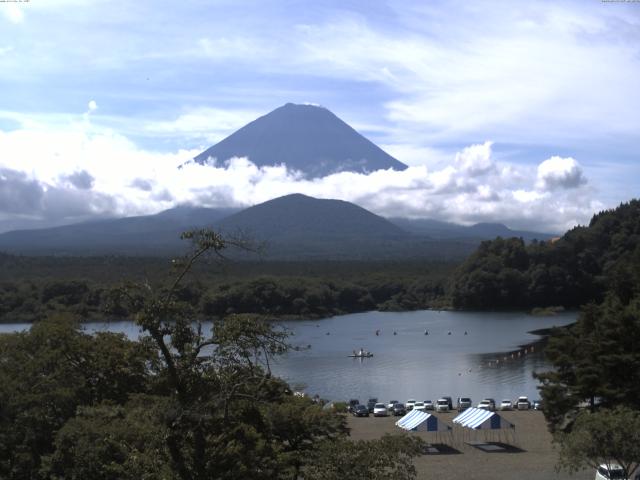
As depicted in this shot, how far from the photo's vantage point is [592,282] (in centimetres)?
5112

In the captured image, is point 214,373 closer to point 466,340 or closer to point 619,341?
point 619,341

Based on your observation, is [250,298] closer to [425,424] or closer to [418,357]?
[418,357]

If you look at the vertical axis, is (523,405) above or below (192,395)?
below

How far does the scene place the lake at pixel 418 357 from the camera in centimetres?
2488

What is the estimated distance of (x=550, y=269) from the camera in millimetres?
51469

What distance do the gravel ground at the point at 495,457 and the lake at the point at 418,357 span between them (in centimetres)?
261

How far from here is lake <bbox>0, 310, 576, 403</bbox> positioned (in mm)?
24875

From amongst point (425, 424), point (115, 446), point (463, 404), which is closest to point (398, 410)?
point (463, 404)

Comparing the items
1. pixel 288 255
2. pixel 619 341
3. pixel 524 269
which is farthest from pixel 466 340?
pixel 288 255

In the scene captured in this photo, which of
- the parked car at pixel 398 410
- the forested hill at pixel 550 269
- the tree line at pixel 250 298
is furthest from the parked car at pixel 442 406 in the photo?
the forested hill at pixel 550 269

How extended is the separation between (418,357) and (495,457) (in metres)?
18.6

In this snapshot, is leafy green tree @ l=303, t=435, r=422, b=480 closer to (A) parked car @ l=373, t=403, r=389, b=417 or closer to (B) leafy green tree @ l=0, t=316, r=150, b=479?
(B) leafy green tree @ l=0, t=316, r=150, b=479

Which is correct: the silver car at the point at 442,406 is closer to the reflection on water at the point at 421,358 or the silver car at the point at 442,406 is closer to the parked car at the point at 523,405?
the parked car at the point at 523,405

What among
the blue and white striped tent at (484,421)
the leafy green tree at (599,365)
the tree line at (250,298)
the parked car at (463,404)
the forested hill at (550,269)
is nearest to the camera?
the leafy green tree at (599,365)
